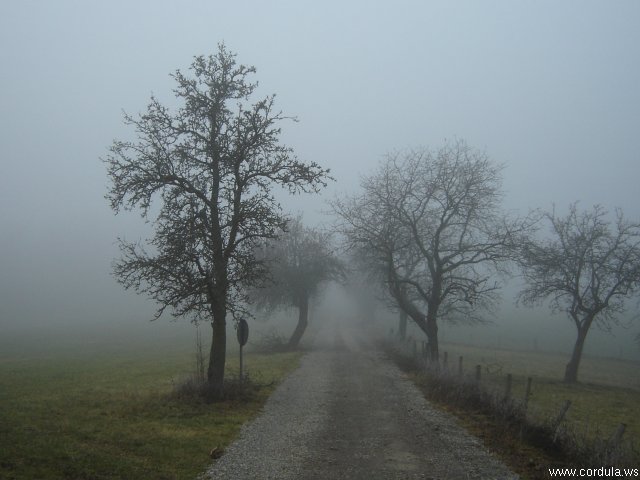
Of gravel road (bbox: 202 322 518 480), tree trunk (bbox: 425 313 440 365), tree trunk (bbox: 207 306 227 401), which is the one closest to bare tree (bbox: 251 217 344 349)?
tree trunk (bbox: 425 313 440 365)

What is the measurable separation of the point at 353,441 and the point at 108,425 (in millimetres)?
6084

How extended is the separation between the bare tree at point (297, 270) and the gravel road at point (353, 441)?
18.8 meters

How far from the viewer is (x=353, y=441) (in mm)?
10992

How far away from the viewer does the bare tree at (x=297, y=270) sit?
122ft

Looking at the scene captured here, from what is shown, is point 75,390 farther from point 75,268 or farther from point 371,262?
point 75,268

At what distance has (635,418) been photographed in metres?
18.2

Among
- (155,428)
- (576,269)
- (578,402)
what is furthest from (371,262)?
(155,428)

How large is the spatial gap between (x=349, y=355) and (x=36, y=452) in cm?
2339

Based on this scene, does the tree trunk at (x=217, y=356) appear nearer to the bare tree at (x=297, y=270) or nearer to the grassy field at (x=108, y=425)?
the grassy field at (x=108, y=425)

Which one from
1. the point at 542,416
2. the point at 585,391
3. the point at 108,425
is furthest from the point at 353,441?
the point at 585,391

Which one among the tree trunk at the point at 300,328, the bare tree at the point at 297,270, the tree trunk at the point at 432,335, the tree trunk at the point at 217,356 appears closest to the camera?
the tree trunk at the point at 217,356

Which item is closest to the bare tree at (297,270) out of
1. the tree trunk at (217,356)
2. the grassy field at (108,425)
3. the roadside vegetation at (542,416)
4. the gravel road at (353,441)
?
the roadside vegetation at (542,416)

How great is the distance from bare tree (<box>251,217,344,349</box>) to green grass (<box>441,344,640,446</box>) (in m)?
12.5

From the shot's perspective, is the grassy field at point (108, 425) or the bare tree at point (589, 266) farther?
the bare tree at point (589, 266)
